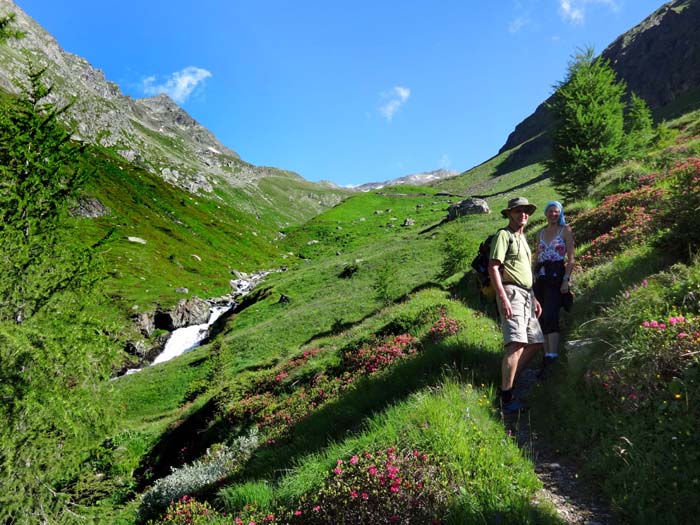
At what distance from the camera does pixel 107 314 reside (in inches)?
427

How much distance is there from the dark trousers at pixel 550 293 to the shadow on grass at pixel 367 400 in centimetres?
114

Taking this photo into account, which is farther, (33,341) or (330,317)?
(330,317)

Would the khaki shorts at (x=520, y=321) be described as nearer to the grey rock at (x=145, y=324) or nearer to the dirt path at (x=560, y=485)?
the dirt path at (x=560, y=485)

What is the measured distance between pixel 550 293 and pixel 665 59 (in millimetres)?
162316

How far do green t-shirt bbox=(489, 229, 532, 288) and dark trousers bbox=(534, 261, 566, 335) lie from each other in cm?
99

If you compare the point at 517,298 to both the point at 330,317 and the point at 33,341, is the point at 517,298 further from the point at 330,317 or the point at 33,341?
the point at 330,317

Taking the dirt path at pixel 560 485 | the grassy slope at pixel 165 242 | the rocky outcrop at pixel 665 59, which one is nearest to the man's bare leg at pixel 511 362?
the dirt path at pixel 560 485

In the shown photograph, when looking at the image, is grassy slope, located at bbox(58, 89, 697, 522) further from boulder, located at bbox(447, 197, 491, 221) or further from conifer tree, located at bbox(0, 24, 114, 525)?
boulder, located at bbox(447, 197, 491, 221)

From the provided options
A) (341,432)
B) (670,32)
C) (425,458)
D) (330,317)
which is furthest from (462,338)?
(670,32)

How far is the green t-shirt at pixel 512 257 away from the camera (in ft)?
20.3

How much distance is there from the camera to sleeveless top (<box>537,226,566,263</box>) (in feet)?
23.7

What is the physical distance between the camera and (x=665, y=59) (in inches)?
4690

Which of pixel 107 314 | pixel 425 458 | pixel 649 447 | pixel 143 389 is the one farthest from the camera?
pixel 143 389

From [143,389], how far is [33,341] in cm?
2641
